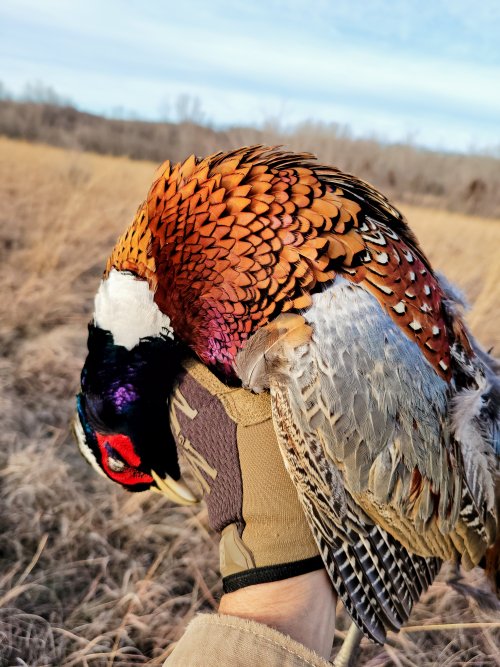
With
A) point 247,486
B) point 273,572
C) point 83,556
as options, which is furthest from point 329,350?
point 83,556

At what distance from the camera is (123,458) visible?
1441 mm

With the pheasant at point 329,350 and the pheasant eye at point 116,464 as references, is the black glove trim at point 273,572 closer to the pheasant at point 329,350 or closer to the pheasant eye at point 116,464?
the pheasant at point 329,350

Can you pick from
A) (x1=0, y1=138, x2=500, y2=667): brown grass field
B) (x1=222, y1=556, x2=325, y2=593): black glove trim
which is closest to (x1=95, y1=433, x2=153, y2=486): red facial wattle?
(x1=222, y1=556, x2=325, y2=593): black glove trim

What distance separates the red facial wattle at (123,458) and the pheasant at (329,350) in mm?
21

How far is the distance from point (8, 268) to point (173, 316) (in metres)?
3.24

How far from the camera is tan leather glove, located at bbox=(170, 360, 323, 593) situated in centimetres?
121

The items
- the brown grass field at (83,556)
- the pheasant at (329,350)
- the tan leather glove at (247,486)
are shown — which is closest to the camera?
the pheasant at (329,350)

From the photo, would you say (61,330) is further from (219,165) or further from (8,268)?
(219,165)

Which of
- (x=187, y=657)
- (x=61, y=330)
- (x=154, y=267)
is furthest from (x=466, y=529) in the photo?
(x=61, y=330)

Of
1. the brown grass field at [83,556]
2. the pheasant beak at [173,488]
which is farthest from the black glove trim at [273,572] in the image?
the brown grass field at [83,556]

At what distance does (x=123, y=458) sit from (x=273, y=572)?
19.5 inches

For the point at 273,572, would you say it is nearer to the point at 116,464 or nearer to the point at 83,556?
the point at 116,464

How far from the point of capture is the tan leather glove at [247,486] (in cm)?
121

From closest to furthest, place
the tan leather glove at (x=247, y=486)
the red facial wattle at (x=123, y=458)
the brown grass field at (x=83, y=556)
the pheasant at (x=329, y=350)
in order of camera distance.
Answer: the pheasant at (x=329, y=350) → the tan leather glove at (x=247, y=486) → the red facial wattle at (x=123, y=458) → the brown grass field at (x=83, y=556)
